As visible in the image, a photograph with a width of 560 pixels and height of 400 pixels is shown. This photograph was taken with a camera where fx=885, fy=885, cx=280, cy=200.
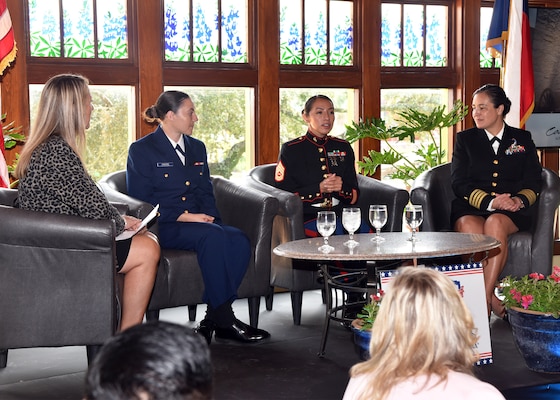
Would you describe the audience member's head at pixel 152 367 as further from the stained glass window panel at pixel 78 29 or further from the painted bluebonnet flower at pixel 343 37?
the painted bluebonnet flower at pixel 343 37

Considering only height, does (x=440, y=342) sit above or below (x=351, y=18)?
below

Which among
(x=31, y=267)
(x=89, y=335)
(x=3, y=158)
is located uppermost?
(x=3, y=158)

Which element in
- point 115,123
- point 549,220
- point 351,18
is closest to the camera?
point 549,220

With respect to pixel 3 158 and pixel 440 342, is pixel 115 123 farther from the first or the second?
pixel 440 342

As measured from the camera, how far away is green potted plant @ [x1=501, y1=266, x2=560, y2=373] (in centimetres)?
372

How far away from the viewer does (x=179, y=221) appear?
445cm

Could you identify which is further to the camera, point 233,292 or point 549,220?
point 549,220

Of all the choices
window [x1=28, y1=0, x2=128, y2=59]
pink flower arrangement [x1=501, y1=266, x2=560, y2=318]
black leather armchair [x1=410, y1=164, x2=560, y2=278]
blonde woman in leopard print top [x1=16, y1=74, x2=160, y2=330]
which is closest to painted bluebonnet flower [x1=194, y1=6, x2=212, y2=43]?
window [x1=28, y1=0, x2=128, y2=59]

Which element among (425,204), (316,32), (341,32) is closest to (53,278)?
(425,204)

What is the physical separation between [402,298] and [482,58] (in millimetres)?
5014

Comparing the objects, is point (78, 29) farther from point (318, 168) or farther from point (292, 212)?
point (292, 212)

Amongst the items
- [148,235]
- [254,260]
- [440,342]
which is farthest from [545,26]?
[440,342]

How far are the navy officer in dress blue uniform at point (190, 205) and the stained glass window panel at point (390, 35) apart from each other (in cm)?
186

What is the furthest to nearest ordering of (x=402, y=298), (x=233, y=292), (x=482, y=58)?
(x=482, y=58) → (x=233, y=292) → (x=402, y=298)
